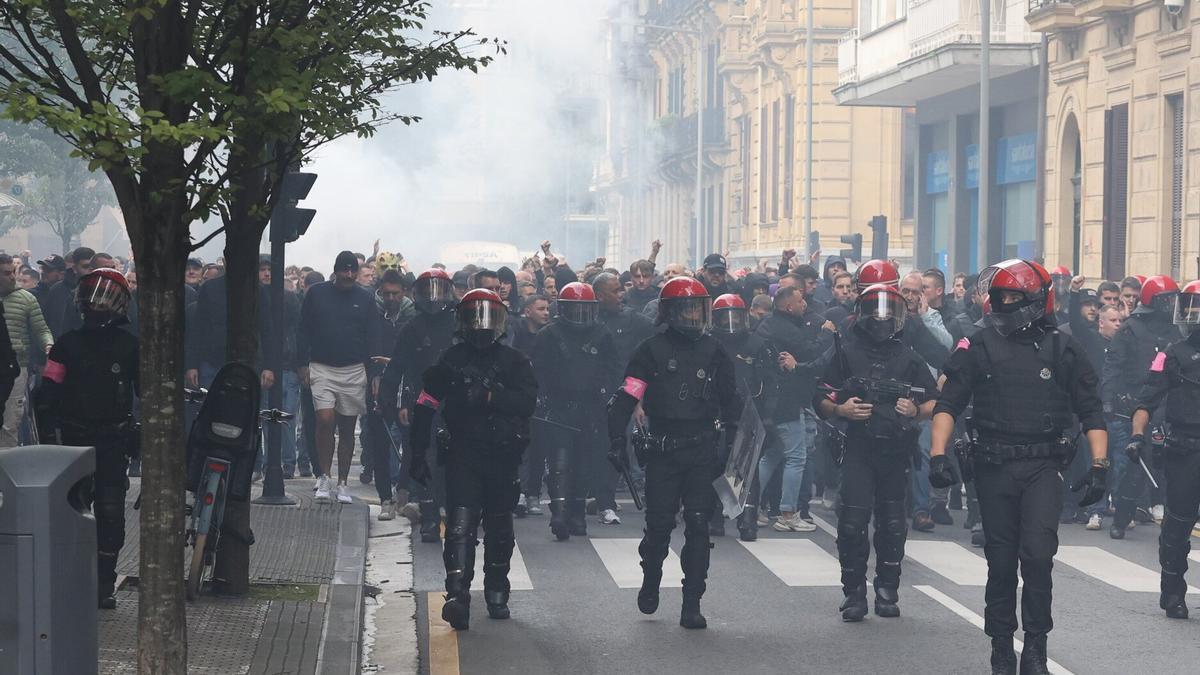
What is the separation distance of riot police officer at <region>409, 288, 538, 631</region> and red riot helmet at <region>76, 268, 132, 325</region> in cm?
159

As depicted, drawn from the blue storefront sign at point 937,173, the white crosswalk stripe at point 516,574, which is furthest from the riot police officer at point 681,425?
the blue storefront sign at point 937,173

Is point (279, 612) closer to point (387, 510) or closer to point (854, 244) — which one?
point (387, 510)

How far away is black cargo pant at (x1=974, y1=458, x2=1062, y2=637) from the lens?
25.0 ft

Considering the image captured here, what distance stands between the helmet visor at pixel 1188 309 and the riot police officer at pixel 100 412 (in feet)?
18.7

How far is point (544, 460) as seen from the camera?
44.1ft

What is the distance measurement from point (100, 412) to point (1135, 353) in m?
7.61

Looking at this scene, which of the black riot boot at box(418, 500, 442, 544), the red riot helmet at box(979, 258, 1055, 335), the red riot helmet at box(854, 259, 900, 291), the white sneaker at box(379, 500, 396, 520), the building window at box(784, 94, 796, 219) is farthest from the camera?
the building window at box(784, 94, 796, 219)

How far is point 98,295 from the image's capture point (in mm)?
8734

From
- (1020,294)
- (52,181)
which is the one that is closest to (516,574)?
(1020,294)

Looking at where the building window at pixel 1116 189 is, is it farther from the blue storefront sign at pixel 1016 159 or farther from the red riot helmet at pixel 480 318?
the red riot helmet at pixel 480 318

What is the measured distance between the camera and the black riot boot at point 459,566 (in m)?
8.70

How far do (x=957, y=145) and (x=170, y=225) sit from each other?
27.6 meters

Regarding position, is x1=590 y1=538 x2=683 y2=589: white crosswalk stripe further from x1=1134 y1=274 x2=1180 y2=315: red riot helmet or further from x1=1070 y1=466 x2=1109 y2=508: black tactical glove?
x1=1134 y1=274 x2=1180 y2=315: red riot helmet

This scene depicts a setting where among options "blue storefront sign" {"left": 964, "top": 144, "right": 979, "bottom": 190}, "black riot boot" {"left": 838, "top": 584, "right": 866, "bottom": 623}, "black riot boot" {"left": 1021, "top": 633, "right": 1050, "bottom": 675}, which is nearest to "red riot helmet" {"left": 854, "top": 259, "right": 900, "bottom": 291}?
"black riot boot" {"left": 838, "top": 584, "right": 866, "bottom": 623}
